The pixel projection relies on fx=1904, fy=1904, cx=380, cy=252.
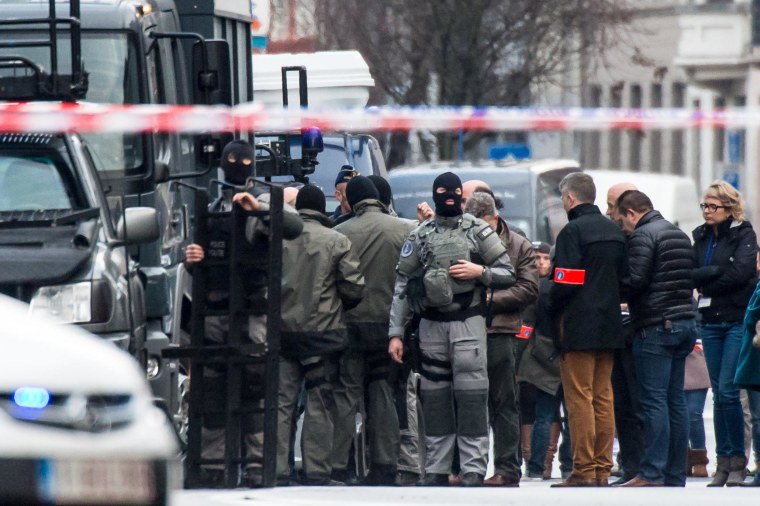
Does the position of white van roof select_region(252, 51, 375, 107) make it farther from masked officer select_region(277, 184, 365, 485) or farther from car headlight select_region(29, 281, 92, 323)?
car headlight select_region(29, 281, 92, 323)

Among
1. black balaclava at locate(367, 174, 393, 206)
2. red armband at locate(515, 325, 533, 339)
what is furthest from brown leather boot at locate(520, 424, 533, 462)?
black balaclava at locate(367, 174, 393, 206)

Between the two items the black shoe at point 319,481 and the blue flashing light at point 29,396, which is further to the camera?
the black shoe at point 319,481

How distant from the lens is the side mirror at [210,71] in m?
11.0

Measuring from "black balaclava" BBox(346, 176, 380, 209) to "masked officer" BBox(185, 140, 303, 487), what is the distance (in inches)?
46.6

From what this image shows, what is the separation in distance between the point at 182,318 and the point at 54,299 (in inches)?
92.8

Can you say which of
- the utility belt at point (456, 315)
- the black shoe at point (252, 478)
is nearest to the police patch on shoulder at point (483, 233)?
Answer: the utility belt at point (456, 315)

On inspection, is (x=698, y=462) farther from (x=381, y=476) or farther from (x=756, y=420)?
(x=381, y=476)

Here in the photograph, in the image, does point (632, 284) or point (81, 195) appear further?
point (632, 284)

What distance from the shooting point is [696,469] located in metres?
11.9

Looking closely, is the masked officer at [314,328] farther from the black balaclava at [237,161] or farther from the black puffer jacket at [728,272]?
the black puffer jacket at [728,272]

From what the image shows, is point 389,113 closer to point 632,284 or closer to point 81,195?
point 81,195

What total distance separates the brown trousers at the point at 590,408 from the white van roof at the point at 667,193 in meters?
13.2

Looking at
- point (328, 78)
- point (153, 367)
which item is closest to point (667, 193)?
point (328, 78)

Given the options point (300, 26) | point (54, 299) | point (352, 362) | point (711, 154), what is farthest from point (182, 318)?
point (711, 154)
